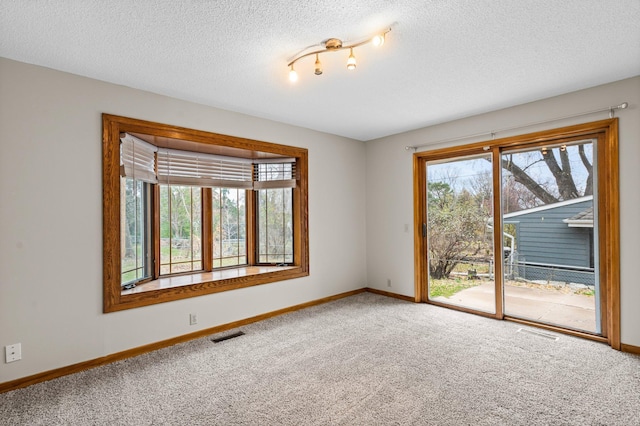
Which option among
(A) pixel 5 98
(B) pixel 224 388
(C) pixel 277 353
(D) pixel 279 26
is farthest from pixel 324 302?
(A) pixel 5 98

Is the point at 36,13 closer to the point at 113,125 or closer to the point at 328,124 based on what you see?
the point at 113,125

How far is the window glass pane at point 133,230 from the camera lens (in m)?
3.22

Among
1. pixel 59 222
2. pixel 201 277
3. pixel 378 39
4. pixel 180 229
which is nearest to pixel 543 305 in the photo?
pixel 378 39

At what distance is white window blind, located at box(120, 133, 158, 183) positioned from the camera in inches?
122

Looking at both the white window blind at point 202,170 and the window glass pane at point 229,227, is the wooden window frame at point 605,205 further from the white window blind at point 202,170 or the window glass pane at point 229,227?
the window glass pane at point 229,227

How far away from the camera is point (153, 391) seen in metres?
2.39

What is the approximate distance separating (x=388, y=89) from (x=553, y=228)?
2392mm

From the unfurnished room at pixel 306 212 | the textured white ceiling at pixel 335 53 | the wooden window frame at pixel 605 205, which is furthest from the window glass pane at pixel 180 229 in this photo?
the wooden window frame at pixel 605 205

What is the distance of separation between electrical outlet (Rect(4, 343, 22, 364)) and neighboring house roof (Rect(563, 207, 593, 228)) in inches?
202

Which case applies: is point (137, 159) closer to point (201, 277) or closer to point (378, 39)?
point (201, 277)

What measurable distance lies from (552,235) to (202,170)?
4195 millimetres

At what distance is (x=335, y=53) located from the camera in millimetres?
2449

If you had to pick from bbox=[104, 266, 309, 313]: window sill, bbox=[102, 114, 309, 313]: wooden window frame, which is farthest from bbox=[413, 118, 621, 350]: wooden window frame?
bbox=[104, 266, 309, 313]: window sill

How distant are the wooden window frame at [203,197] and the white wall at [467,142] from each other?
1.30m
